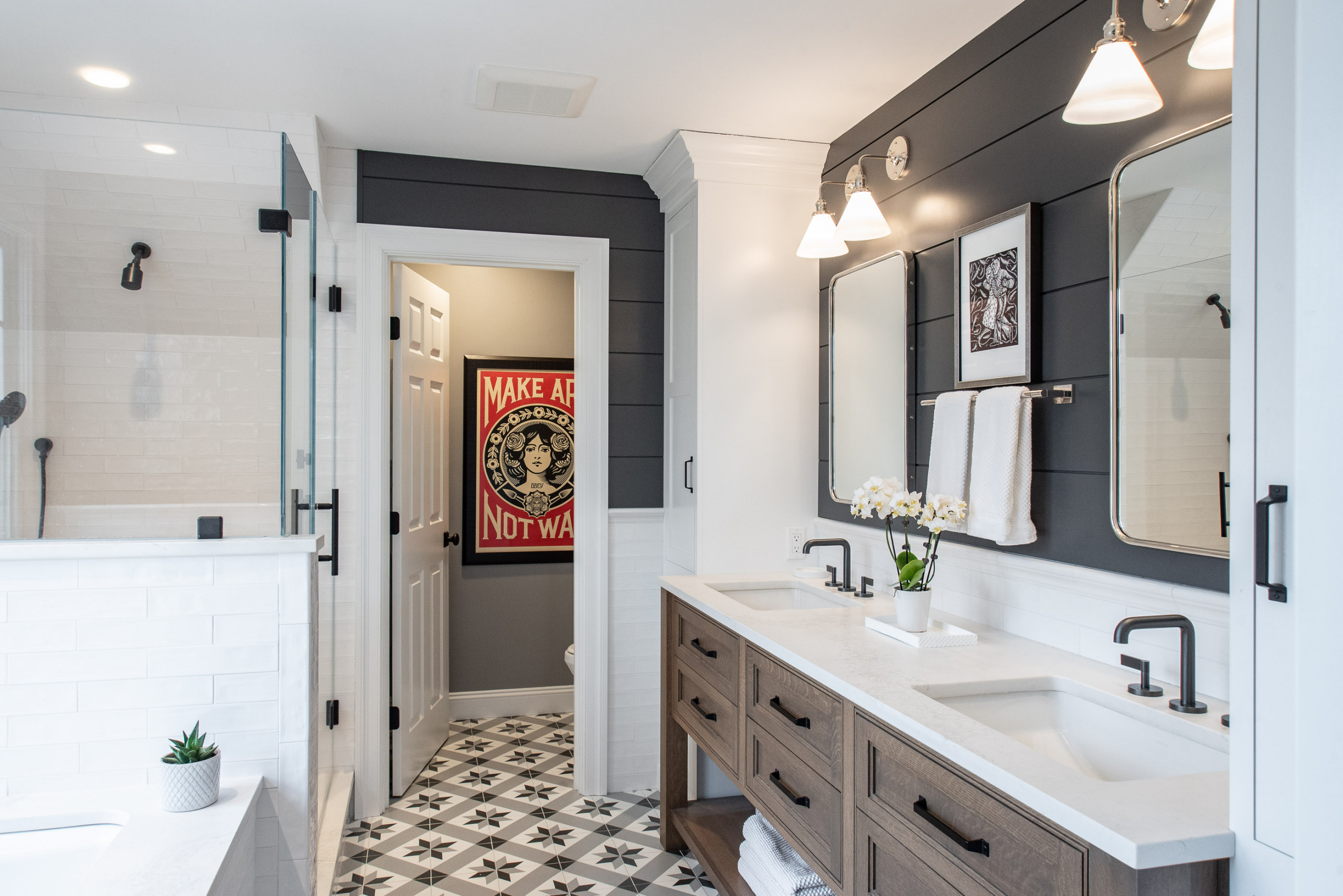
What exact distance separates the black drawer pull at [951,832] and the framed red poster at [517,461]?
3.10m

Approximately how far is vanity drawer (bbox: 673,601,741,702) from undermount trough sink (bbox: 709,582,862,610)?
0.49 ft

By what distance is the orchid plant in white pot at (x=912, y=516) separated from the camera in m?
1.91

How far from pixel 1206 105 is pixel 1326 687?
3.70 ft

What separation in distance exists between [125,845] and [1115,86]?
90.4 inches

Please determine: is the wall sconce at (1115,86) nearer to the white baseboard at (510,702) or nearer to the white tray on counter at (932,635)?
the white tray on counter at (932,635)

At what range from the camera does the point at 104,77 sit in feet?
8.19

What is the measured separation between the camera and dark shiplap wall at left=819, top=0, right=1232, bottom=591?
64.4 inches

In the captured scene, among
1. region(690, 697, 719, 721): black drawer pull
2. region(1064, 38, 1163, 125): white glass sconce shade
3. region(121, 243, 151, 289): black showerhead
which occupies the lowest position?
region(690, 697, 719, 721): black drawer pull

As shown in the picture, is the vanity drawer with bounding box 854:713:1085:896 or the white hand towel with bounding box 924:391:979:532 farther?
the white hand towel with bounding box 924:391:979:532

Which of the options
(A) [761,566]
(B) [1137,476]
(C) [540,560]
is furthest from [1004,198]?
(C) [540,560]

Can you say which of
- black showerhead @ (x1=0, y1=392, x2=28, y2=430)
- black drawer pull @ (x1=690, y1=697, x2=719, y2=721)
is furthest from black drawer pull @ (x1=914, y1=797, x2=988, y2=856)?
black showerhead @ (x1=0, y1=392, x2=28, y2=430)

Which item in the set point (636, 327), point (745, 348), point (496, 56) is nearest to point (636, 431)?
point (636, 327)

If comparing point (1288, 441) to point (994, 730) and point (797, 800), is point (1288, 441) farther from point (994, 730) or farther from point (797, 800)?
point (797, 800)

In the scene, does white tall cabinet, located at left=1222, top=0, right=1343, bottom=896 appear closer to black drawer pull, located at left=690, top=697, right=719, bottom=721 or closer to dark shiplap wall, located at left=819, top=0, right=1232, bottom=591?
dark shiplap wall, located at left=819, top=0, right=1232, bottom=591
